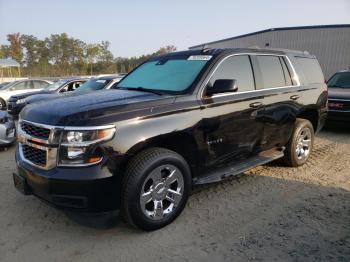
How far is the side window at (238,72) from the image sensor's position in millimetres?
4206

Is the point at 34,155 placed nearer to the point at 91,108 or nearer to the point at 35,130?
the point at 35,130

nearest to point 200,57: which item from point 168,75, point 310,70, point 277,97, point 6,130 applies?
point 168,75

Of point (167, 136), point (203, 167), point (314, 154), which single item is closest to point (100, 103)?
point (167, 136)

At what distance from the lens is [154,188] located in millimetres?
3506

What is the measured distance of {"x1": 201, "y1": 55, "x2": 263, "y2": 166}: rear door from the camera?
3.97 metres

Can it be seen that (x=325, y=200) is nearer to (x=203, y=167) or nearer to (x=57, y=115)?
(x=203, y=167)

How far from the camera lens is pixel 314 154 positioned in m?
6.49

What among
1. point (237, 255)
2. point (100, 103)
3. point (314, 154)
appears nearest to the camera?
point (237, 255)

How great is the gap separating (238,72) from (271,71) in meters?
0.80

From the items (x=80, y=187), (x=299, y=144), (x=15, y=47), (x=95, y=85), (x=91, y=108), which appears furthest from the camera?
(x=15, y=47)

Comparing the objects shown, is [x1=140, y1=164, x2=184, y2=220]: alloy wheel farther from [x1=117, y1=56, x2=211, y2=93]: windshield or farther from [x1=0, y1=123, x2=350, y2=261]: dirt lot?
[x1=117, y1=56, x2=211, y2=93]: windshield

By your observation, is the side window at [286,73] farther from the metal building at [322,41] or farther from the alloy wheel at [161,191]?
the metal building at [322,41]

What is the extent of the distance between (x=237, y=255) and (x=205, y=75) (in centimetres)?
206

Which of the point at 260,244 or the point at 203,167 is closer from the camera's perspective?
the point at 260,244
